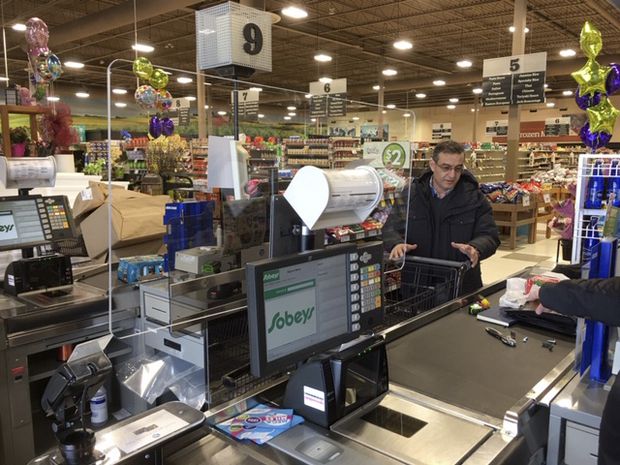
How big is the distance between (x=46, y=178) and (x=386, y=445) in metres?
2.44

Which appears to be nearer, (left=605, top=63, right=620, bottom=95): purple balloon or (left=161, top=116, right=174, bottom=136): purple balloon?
(left=605, top=63, right=620, bottom=95): purple balloon

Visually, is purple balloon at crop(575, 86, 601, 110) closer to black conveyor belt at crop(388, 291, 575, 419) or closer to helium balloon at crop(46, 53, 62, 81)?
black conveyor belt at crop(388, 291, 575, 419)

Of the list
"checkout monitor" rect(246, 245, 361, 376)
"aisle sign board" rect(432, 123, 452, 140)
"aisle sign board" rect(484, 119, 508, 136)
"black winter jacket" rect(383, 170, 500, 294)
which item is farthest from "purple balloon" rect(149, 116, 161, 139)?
"aisle sign board" rect(432, 123, 452, 140)

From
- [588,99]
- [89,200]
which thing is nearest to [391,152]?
[588,99]

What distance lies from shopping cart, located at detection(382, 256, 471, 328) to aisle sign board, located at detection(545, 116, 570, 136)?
20000 mm

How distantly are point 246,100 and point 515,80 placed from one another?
9398mm

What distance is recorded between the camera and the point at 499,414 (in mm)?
1404

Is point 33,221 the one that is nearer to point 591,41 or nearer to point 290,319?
point 290,319

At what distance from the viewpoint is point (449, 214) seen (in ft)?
9.92

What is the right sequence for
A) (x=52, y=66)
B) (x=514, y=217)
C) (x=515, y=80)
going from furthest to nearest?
(x=515, y=80)
(x=514, y=217)
(x=52, y=66)

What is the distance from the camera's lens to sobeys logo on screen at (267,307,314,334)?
1146 mm

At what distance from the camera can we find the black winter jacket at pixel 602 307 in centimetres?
113

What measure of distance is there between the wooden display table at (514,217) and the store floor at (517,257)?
175 millimetres

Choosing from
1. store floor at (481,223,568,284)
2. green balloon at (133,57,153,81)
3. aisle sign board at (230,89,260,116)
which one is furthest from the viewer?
store floor at (481,223,568,284)
